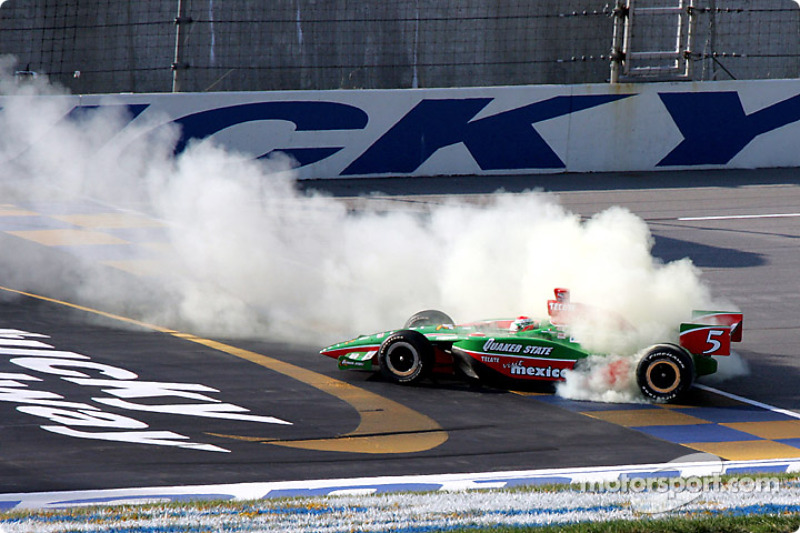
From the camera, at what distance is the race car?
9195mm

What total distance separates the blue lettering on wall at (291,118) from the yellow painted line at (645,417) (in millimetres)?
11025

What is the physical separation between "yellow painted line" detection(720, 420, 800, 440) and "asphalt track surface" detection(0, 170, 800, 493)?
0.64m

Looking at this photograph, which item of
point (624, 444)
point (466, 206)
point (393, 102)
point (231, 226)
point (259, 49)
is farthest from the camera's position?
point (259, 49)

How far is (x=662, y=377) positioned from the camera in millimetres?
9211

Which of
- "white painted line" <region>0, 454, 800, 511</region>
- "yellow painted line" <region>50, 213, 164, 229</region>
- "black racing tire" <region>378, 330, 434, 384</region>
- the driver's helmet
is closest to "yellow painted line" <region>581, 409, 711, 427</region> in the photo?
"white painted line" <region>0, 454, 800, 511</region>

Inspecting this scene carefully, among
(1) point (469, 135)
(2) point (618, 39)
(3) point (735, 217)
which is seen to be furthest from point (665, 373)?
(2) point (618, 39)

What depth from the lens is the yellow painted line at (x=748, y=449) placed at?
7781mm

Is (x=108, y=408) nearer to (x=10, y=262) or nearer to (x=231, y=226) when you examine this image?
(x=231, y=226)

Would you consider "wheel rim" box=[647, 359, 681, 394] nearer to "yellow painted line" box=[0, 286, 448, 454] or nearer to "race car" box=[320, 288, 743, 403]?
"race car" box=[320, 288, 743, 403]

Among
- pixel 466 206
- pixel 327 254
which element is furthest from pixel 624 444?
pixel 466 206

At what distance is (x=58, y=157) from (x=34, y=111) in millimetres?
864

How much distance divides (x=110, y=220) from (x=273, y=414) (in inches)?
340

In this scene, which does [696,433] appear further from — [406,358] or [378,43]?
[378,43]

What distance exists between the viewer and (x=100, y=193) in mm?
17234
